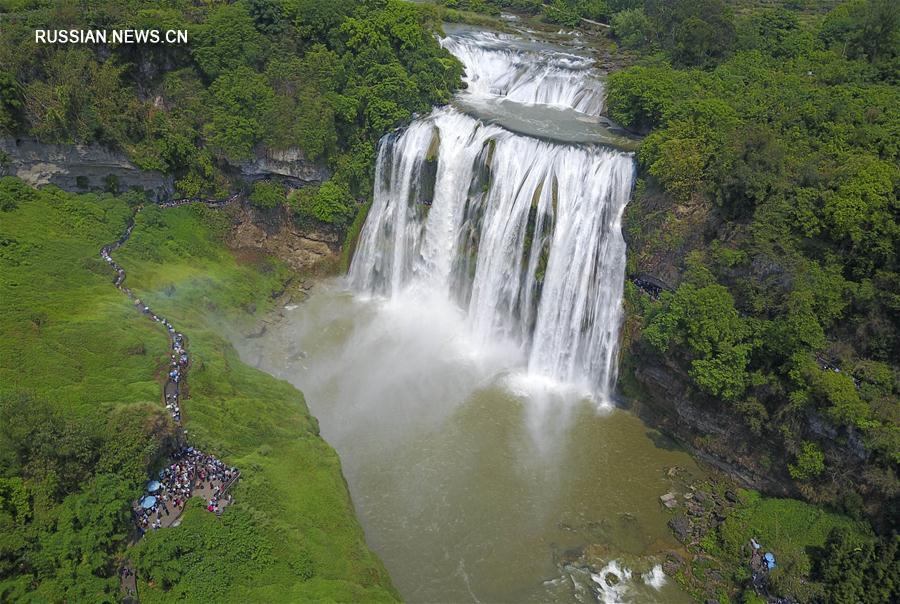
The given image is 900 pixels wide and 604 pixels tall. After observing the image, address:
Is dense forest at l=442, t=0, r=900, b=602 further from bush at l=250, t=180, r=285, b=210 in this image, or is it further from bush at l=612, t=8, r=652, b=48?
bush at l=250, t=180, r=285, b=210

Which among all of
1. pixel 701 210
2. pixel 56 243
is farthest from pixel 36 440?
pixel 701 210

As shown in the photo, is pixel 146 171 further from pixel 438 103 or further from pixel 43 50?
pixel 438 103

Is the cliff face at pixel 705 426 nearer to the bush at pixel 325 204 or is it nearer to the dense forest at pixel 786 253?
the dense forest at pixel 786 253

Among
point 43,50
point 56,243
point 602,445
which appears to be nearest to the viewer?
point 602,445

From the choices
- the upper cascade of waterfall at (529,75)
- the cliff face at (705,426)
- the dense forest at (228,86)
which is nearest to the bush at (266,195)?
the dense forest at (228,86)

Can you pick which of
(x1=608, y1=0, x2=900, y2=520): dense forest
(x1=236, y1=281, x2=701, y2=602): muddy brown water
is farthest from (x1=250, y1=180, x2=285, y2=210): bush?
(x1=608, y1=0, x2=900, y2=520): dense forest

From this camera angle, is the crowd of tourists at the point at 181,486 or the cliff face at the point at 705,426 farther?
the cliff face at the point at 705,426
